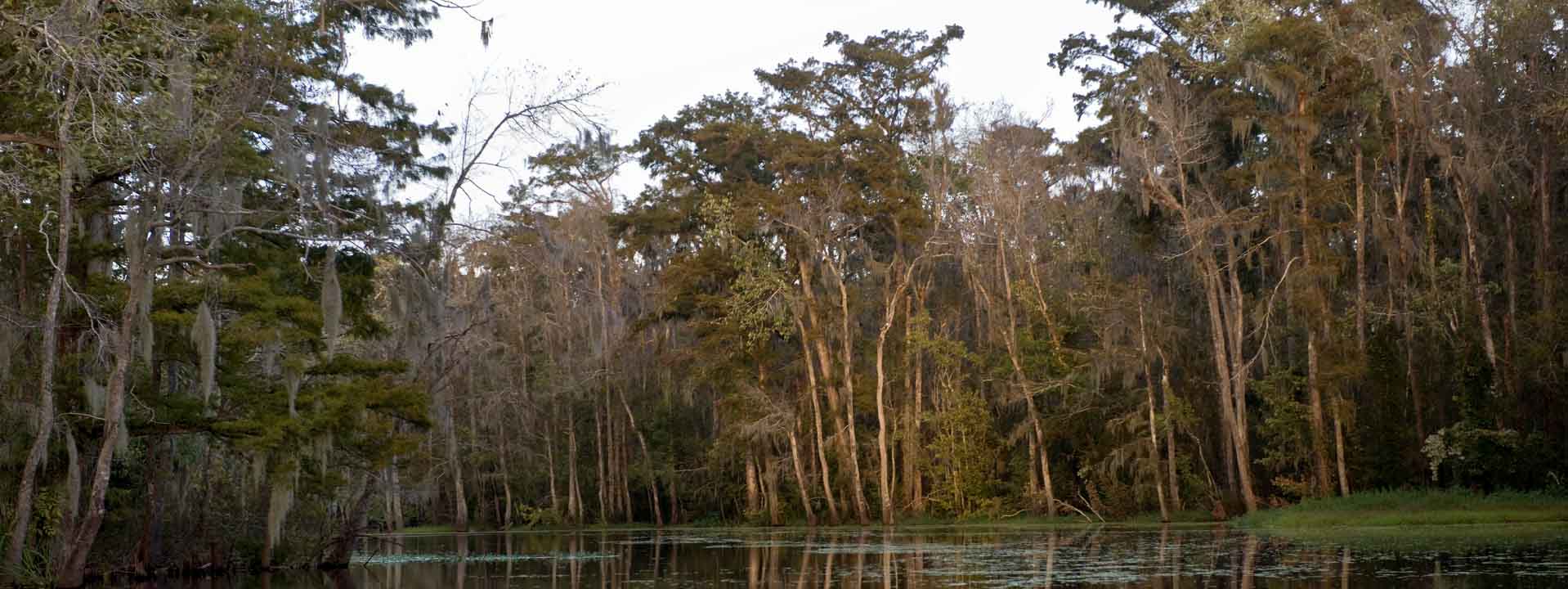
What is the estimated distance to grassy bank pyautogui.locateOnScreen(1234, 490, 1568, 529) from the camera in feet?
81.5

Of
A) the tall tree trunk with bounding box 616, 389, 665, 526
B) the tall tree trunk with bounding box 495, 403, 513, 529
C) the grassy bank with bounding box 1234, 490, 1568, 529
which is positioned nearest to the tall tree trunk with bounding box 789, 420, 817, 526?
the tall tree trunk with bounding box 616, 389, 665, 526

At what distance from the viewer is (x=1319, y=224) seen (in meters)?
29.2

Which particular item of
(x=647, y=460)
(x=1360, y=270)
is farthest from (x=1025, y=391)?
(x=647, y=460)

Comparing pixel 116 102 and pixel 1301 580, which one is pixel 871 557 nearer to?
pixel 1301 580

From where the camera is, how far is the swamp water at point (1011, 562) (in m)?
13.7

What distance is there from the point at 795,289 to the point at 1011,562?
67.3 feet

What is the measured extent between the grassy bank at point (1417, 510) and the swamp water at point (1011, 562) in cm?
105

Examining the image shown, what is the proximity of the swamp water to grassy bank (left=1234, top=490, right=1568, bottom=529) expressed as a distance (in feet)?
3.45

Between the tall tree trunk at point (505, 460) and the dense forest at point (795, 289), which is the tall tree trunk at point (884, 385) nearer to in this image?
the dense forest at point (795, 289)

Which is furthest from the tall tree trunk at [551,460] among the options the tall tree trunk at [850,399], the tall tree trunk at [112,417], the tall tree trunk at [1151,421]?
the tall tree trunk at [112,417]

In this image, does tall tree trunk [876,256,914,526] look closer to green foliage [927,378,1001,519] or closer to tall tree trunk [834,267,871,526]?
tall tree trunk [834,267,871,526]

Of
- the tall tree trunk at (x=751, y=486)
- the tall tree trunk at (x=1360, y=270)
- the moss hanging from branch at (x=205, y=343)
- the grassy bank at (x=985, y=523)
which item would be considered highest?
the tall tree trunk at (x=1360, y=270)

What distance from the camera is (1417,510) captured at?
86.3 feet

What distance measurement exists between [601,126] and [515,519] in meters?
34.7
